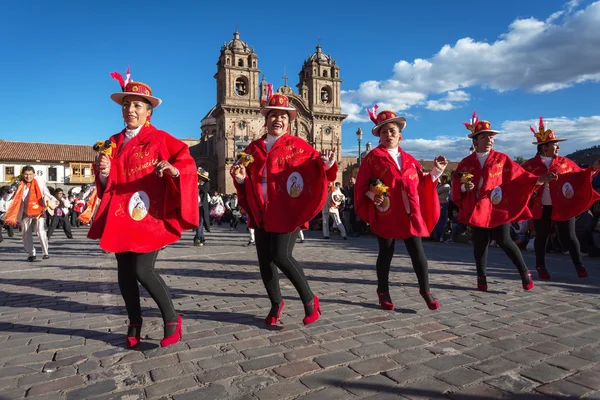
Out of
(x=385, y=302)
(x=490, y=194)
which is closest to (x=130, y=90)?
(x=385, y=302)

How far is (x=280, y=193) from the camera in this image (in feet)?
13.4

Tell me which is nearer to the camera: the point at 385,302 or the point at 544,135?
the point at 385,302

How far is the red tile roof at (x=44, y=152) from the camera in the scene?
60062 millimetres

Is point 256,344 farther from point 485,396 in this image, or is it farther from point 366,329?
point 485,396

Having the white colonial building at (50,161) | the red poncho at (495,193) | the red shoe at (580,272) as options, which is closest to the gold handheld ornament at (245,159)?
the red poncho at (495,193)

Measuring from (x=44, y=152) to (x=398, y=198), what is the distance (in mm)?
68745

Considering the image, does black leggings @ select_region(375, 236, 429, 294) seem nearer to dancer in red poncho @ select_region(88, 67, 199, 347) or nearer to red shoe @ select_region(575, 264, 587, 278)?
dancer in red poncho @ select_region(88, 67, 199, 347)

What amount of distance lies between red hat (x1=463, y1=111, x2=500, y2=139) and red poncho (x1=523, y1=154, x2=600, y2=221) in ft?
4.82

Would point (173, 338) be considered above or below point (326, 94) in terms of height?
below

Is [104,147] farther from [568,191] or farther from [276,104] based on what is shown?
[568,191]

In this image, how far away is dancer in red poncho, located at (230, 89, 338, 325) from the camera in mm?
4023

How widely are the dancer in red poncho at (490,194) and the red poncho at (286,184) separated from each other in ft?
7.45

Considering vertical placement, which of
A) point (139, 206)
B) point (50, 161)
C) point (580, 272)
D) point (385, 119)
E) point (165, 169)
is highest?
point (50, 161)

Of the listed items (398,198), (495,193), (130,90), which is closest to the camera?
(130,90)
